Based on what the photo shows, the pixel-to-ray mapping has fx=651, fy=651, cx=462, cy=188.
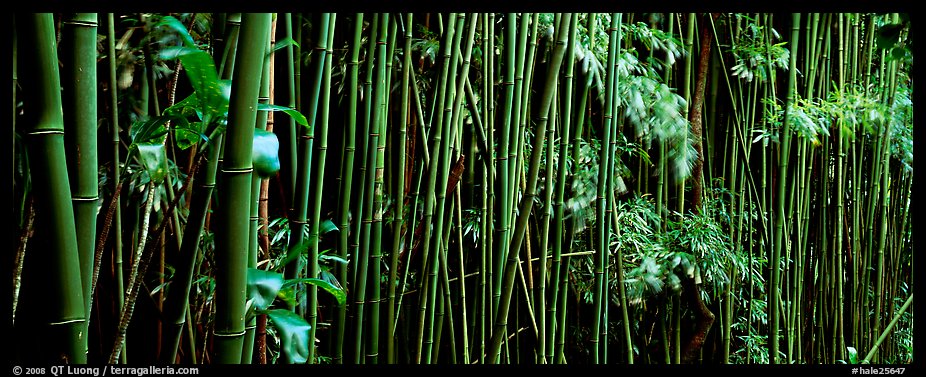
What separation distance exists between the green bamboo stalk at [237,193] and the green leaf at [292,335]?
6cm

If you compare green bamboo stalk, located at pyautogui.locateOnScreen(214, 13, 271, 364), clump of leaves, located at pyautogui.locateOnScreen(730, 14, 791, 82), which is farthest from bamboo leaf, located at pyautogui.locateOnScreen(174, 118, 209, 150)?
clump of leaves, located at pyautogui.locateOnScreen(730, 14, 791, 82)

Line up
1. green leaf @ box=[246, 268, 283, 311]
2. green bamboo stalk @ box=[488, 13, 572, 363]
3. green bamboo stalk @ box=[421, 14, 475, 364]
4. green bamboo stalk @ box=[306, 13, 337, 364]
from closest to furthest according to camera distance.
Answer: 1. green leaf @ box=[246, 268, 283, 311]
2. green bamboo stalk @ box=[306, 13, 337, 364]
3. green bamboo stalk @ box=[488, 13, 572, 363]
4. green bamboo stalk @ box=[421, 14, 475, 364]

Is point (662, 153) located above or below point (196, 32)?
below

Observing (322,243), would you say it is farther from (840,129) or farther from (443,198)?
(840,129)

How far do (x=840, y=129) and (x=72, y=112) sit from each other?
197 cm

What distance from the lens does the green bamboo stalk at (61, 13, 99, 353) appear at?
611 mm

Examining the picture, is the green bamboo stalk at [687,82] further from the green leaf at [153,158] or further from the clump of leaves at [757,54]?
the green leaf at [153,158]

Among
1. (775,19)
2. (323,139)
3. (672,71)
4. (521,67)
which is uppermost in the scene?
(775,19)

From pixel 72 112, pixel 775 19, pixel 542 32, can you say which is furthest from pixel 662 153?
pixel 72 112

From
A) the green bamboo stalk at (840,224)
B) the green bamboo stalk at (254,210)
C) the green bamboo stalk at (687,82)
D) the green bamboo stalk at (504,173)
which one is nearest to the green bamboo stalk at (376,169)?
the green bamboo stalk at (504,173)

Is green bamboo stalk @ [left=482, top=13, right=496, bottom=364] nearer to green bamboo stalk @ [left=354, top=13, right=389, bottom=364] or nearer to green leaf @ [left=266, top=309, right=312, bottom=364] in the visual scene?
green bamboo stalk @ [left=354, top=13, right=389, bottom=364]

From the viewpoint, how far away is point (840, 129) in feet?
6.28

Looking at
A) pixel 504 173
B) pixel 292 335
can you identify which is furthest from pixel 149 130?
pixel 504 173

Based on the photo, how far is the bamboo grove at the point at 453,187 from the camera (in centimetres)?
63
